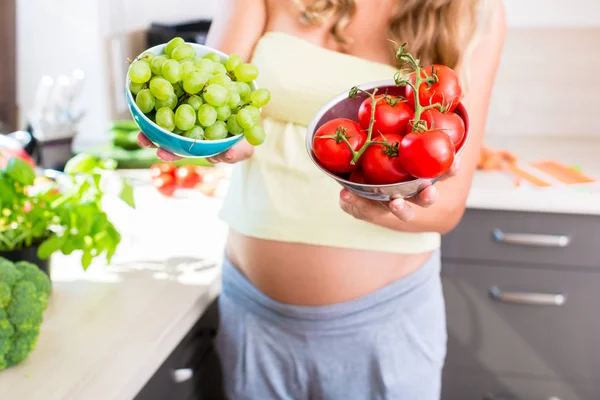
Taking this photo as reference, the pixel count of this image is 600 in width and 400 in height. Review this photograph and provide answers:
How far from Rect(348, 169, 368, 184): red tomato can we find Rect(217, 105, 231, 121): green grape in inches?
6.7

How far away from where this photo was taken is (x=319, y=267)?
1.08 metres

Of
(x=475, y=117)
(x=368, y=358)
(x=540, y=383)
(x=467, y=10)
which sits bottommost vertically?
(x=540, y=383)

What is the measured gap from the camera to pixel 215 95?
712 millimetres

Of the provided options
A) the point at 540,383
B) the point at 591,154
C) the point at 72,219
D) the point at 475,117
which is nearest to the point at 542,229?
the point at 540,383

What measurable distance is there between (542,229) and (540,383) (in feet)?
1.50

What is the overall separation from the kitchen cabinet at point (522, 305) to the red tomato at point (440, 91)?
1.08m

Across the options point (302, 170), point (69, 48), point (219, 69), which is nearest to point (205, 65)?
point (219, 69)

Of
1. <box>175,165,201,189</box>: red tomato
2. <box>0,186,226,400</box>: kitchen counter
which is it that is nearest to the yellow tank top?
<box>0,186,226,400</box>: kitchen counter

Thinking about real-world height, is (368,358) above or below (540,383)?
above

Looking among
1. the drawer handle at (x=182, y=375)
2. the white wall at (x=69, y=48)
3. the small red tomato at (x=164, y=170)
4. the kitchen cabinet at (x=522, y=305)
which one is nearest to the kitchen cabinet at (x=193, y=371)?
the drawer handle at (x=182, y=375)

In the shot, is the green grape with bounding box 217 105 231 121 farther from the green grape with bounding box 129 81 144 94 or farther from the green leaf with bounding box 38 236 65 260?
the green leaf with bounding box 38 236 65 260

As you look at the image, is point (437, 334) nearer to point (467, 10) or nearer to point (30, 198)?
point (467, 10)

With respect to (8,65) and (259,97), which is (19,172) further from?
(8,65)

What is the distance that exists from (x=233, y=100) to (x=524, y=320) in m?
1.35
